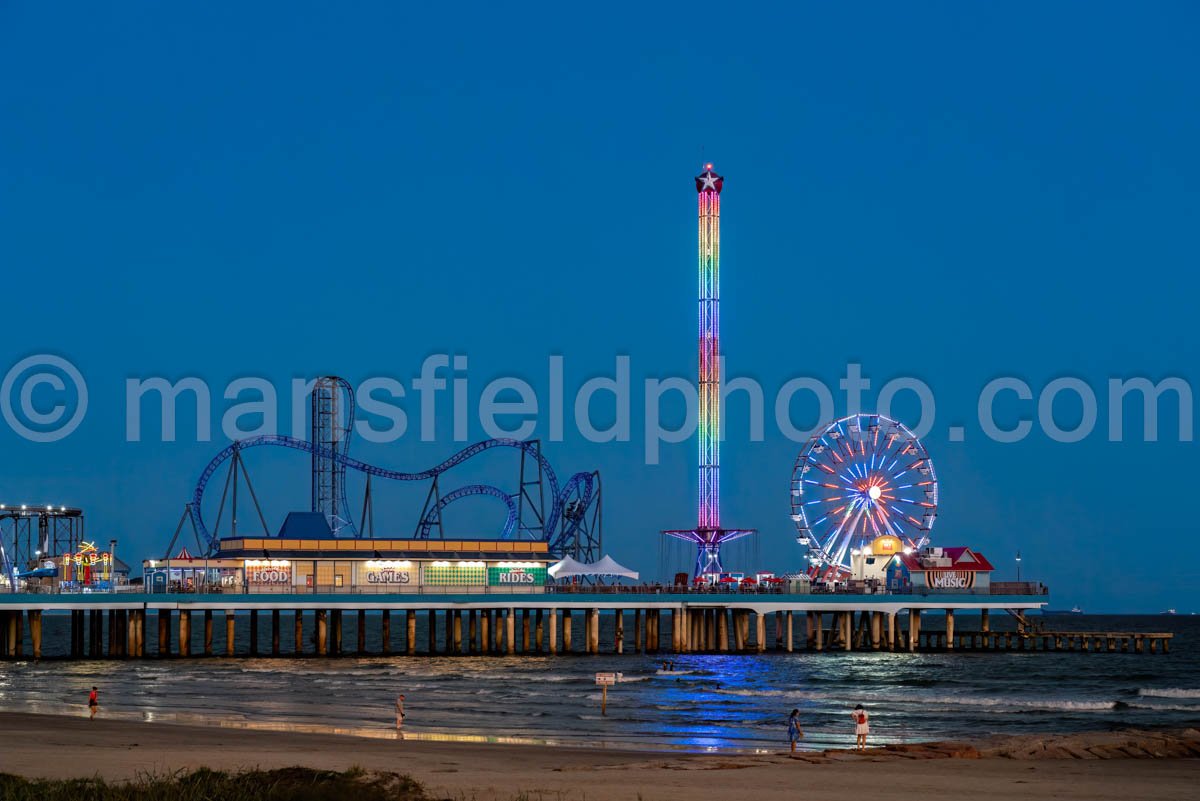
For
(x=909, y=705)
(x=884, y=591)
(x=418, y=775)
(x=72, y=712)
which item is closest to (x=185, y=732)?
(x=72, y=712)

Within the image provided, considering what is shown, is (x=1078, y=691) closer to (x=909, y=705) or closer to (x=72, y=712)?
→ (x=909, y=705)

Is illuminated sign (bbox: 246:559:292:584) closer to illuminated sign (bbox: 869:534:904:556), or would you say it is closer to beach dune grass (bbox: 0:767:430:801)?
illuminated sign (bbox: 869:534:904:556)

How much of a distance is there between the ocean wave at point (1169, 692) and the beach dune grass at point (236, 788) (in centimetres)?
4920

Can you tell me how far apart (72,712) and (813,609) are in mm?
45667

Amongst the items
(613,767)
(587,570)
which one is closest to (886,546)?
(587,570)

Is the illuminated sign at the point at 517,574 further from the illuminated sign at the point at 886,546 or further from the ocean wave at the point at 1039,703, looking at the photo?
the ocean wave at the point at 1039,703

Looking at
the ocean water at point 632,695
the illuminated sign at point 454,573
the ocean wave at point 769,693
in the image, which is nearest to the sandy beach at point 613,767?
the ocean water at point 632,695

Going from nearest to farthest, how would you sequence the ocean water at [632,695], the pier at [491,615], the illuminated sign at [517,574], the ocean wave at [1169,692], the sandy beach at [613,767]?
1. the sandy beach at [613,767]
2. the ocean water at [632,695]
3. the ocean wave at [1169,692]
4. the pier at [491,615]
5. the illuminated sign at [517,574]

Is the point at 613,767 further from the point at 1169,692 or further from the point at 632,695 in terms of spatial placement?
the point at 1169,692

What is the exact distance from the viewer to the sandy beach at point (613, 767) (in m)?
28.5

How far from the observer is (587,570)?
86.8m

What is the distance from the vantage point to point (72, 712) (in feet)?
156

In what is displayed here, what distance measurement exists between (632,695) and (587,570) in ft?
97.1

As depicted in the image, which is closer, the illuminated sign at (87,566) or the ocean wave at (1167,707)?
the ocean wave at (1167,707)
